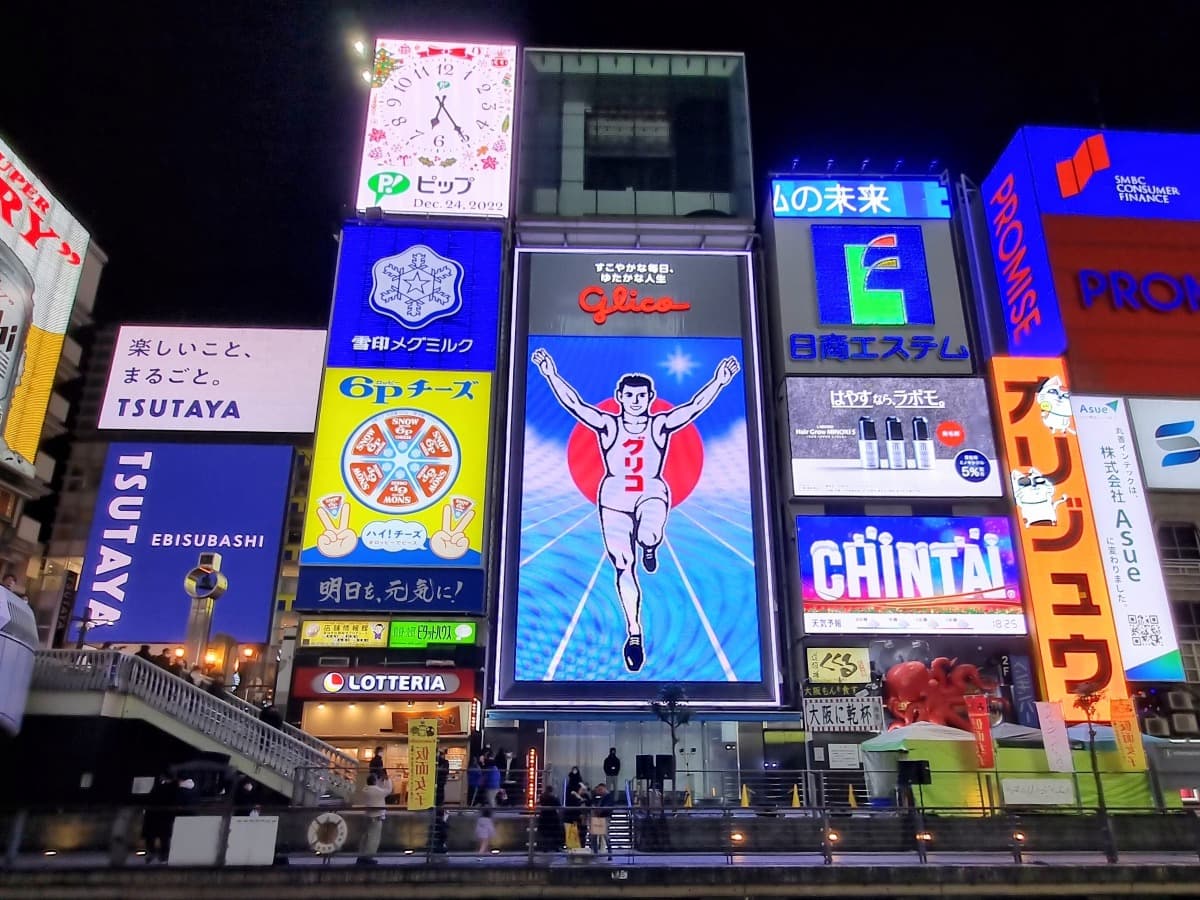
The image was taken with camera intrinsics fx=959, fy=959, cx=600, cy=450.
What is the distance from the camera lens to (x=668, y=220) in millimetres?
35750

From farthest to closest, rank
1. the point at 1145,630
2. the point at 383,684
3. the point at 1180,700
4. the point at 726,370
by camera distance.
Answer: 1. the point at 726,370
2. the point at 1180,700
3. the point at 1145,630
4. the point at 383,684

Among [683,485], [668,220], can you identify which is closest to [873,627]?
[683,485]

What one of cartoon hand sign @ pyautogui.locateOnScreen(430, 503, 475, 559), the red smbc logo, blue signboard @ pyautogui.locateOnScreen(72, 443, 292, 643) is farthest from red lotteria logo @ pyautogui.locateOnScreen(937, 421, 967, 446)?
blue signboard @ pyautogui.locateOnScreen(72, 443, 292, 643)

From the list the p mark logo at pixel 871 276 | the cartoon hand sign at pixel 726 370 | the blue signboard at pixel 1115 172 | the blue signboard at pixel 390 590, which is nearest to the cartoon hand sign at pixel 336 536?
A: the blue signboard at pixel 390 590

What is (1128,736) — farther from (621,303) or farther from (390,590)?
(621,303)

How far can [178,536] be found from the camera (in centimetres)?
3753

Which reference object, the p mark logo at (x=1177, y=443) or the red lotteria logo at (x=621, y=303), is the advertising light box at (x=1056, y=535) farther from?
the red lotteria logo at (x=621, y=303)

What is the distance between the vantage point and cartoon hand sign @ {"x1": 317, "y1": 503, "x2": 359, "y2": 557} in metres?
29.8

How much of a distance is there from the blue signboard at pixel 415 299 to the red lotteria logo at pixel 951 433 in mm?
15374

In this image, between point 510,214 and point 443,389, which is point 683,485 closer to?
point 443,389

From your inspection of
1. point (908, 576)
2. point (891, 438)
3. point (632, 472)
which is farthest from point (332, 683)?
point (891, 438)

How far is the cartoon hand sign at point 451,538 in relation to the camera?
97.9 ft

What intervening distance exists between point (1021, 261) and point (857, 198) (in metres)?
6.66

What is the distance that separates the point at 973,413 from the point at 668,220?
508 inches
